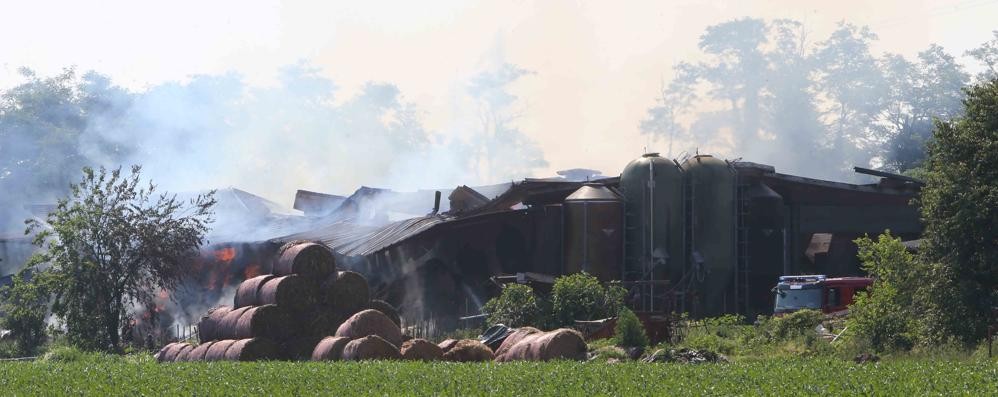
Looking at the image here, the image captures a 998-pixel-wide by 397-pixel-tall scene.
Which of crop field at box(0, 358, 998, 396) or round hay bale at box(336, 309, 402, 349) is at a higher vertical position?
round hay bale at box(336, 309, 402, 349)

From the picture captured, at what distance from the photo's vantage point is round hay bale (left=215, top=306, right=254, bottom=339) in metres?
31.5

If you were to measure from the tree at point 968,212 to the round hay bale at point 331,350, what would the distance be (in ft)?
41.3

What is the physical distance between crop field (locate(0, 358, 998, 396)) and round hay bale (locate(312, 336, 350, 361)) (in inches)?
91.9

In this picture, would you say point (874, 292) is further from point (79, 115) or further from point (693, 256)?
point (79, 115)

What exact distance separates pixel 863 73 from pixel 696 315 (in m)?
54.8

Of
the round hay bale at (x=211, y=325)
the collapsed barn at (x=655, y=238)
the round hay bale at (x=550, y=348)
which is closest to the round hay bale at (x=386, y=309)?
the round hay bale at (x=211, y=325)

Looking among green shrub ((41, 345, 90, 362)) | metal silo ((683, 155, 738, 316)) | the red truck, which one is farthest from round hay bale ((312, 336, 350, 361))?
metal silo ((683, 155, 738, 316))

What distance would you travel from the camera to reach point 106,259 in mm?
41406

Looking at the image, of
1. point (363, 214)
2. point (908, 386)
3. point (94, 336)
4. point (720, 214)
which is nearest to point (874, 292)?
point (908, 386)

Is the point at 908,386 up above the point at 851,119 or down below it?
below

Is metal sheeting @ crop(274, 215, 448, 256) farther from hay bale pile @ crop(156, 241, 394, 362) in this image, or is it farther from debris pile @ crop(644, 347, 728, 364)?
debris pile @ crop(644, 347, 728, 364)

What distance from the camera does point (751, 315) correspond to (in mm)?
45312

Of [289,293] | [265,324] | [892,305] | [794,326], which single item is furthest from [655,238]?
[265,324]

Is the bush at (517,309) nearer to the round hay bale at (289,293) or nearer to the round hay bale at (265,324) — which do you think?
the round hay bale at (289,293)
